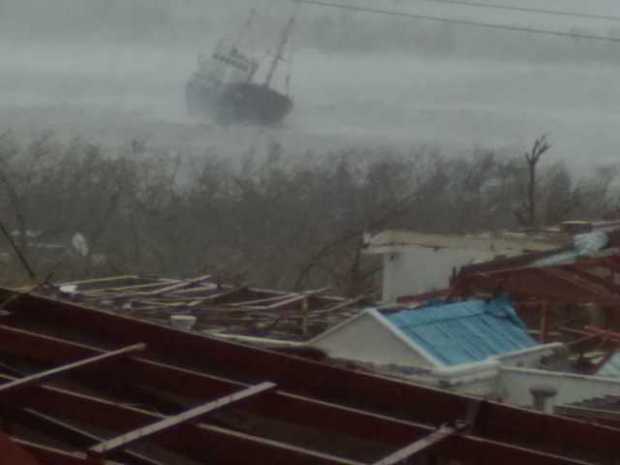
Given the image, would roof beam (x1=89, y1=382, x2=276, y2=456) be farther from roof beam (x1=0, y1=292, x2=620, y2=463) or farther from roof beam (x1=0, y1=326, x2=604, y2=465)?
roof beam (x1=0, y1=292, x2=620, y2=463)

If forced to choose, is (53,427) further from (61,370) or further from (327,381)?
(327,381)

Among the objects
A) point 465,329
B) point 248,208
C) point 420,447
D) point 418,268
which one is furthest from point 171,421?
point 248,208

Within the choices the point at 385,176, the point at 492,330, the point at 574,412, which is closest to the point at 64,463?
the point at 574,412

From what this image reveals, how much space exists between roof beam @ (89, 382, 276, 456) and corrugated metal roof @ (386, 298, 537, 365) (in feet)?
20.9

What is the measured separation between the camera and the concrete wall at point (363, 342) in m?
11.2

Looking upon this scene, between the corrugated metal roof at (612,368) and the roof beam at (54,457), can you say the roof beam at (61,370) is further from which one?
the corrugated metal roof at (612,368)

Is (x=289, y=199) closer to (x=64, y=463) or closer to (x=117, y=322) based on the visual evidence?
(x=117, y=322)

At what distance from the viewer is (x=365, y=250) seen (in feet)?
64.9

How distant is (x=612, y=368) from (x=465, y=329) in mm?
1469

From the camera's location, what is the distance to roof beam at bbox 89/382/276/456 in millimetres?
3818

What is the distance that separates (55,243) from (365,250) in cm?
935

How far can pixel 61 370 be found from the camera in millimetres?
4742

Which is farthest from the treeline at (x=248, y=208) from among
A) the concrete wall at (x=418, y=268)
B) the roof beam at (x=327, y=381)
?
the roof beam at (x=327, y=381)

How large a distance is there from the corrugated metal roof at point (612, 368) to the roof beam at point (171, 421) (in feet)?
21.0
